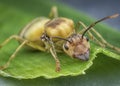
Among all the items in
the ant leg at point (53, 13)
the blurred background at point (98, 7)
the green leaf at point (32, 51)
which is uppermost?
the ant leg at point (53, 13)

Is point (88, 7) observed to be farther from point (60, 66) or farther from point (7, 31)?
point (60, 66)

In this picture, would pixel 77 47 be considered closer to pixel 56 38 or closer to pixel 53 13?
pixel 56 38

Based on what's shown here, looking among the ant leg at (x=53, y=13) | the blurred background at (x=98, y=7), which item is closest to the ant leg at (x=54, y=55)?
the ant leg at (x=53, y=13)

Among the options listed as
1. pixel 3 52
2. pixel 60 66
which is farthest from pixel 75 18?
pixel 60 66

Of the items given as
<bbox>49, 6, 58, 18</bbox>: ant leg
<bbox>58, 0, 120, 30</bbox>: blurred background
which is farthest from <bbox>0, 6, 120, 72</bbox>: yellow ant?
<bbox>58, 0, 120, 30</bbox>: blurred background

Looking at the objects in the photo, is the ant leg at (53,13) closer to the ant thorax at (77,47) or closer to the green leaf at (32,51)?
the green leaf at (32,51)

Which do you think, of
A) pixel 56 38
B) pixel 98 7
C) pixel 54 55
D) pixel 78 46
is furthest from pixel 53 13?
pixel 78 46
